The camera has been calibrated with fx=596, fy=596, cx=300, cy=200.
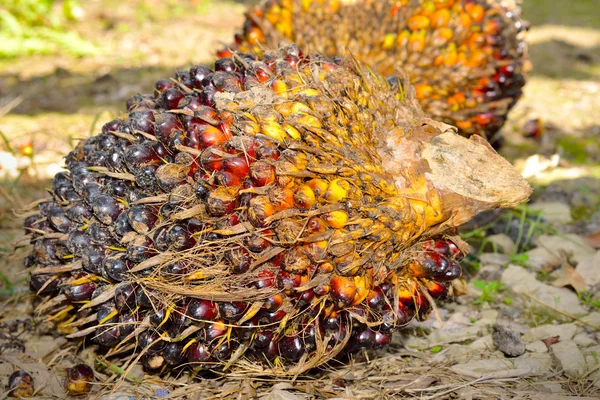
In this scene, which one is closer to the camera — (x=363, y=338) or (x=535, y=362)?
(x=363, y=338)

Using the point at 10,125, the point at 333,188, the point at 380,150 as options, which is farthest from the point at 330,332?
the point at 10,125

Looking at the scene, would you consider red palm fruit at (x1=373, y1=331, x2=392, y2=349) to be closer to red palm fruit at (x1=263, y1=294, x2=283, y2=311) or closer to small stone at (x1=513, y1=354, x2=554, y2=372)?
red palm fruit at (x1=263, y1=294, x2=283, y2=311)

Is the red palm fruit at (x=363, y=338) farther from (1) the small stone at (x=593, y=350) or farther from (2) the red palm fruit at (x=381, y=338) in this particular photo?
(1) the small stone at (x=593, y=350)

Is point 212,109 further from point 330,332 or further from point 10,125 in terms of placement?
point 10,125

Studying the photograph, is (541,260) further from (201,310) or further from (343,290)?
(201,310)

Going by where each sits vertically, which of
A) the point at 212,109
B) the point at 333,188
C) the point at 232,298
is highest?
the point at 212,109

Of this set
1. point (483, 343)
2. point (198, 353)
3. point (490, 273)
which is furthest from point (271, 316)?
point (490, 273)
